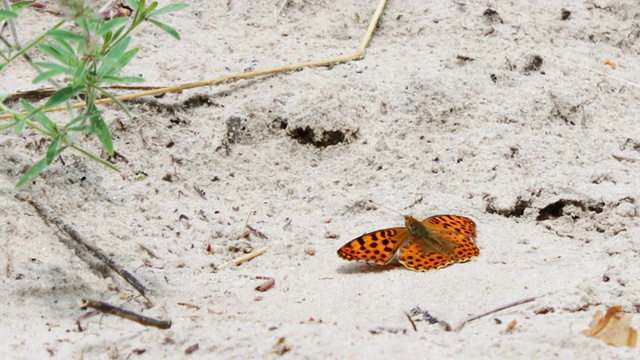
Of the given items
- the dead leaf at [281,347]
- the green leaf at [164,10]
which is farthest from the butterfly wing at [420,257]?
the green leaf at [164,10]

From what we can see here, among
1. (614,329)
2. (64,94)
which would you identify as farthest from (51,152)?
(614,329)

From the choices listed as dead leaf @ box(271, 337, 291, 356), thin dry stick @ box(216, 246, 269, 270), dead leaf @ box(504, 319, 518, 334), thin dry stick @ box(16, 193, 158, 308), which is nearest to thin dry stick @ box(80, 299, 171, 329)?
thin dry stick @ box(16, 193, 158, 308)

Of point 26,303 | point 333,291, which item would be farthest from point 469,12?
point 26,303

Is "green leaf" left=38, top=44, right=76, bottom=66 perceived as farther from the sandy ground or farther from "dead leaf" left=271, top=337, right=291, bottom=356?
"dead leaf" left=271, top=337, right=291, bottom=356

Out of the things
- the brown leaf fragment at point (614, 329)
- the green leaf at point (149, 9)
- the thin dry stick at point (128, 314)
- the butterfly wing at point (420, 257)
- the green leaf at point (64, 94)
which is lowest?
the butterfly wing at point (420, 257)

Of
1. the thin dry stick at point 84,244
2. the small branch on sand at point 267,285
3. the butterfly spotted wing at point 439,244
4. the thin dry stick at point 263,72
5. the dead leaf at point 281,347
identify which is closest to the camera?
the dead leaf at point 281,347

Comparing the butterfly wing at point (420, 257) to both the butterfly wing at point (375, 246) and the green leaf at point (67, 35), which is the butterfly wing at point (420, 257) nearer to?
the butterfly wing at point (375, 246)

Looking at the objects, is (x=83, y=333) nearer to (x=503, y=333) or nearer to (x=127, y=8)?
(x=503, y=333)
